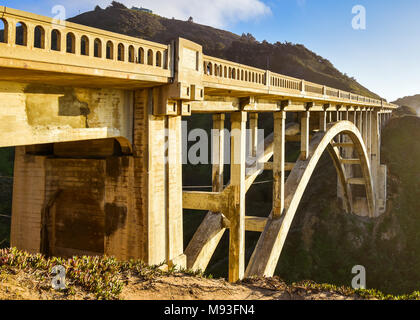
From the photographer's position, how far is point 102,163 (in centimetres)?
721

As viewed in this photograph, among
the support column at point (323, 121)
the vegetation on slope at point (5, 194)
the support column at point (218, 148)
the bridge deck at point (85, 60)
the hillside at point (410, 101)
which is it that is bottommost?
the vegetation on slope at point (5, 194)

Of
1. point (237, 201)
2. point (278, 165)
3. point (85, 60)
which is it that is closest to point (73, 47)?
point (85, 60)

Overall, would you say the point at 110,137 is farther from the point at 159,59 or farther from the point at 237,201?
the point at 237,201

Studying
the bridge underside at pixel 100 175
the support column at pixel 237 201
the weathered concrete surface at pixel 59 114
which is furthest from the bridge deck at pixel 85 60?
the support column at pixel 237 201

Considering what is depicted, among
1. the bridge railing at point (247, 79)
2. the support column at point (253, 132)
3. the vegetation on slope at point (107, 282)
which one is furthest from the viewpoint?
the support column at point (253, 132)

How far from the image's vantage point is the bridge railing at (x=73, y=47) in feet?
13.9

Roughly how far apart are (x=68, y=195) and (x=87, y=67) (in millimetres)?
3907

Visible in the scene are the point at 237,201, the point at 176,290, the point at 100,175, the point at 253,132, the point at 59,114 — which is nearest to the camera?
the point at 59,114

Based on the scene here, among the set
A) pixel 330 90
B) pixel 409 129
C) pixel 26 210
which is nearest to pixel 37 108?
pixel 26 210

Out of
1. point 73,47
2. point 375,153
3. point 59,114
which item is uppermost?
point 73,47

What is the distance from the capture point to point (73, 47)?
16.5 feet

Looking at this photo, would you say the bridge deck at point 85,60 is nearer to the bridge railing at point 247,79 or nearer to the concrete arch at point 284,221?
the bridge railing at point 247,79
